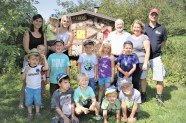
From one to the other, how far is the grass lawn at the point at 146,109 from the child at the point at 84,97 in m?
0.31

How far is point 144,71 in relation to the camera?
728cm

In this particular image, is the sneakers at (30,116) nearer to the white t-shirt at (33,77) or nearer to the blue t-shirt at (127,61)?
the white t-shirt at (33,77)

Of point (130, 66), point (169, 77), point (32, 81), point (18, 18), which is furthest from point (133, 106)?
point (169, 77)

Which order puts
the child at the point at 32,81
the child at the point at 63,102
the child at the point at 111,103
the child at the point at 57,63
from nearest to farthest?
1. the child at the point at 63,102
2. the child at the point at 111,103
3. the child at the point at 32,81
4. the child at the point at 57,63

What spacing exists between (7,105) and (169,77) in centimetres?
533

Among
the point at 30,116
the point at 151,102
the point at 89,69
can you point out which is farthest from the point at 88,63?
the point at 151,102

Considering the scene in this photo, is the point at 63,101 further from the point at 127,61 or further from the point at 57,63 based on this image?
the point at 127,61

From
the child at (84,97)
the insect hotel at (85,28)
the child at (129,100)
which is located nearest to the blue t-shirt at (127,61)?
the child at (129,100)

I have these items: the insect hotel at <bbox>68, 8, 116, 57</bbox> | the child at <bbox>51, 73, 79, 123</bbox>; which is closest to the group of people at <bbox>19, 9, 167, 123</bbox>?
the child at <bbox>51, 73, 79, 123</bbox>

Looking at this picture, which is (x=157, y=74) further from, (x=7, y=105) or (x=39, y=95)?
(x=7, y=105)

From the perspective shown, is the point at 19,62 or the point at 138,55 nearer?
the point at 138,55

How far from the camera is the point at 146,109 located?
22.8 feet

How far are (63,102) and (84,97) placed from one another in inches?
17.0

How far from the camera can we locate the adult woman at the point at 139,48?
6957mm
